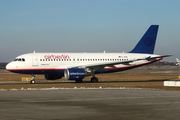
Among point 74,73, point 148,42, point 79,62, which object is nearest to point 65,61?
point 79,62

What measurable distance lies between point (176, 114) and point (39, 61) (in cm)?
3432

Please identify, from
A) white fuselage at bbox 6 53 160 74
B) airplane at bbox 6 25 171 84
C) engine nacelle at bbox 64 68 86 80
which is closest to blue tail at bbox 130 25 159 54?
airplane at bbox 6 25 171 84

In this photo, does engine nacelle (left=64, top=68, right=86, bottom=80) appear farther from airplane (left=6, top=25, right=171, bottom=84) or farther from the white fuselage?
the white fuselage

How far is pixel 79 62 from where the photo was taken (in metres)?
52.4

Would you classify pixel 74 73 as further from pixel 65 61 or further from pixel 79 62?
pixel 79 62

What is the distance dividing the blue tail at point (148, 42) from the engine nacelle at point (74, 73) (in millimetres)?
11995

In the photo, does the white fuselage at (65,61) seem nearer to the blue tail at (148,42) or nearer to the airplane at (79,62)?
the airplane at (79,62)

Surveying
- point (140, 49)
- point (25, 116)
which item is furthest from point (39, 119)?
point (140, 49)

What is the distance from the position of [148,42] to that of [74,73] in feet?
48.7

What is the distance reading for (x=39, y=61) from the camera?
1960 inches

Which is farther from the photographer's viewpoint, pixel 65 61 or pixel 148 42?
pixel 148 42

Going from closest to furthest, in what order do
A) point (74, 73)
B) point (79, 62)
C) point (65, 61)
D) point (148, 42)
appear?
point (74, 73) < point (65, 61) < point (79, 62) < point (148, 42)

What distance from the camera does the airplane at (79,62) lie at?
4916cm

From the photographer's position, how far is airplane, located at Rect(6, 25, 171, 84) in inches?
1935
